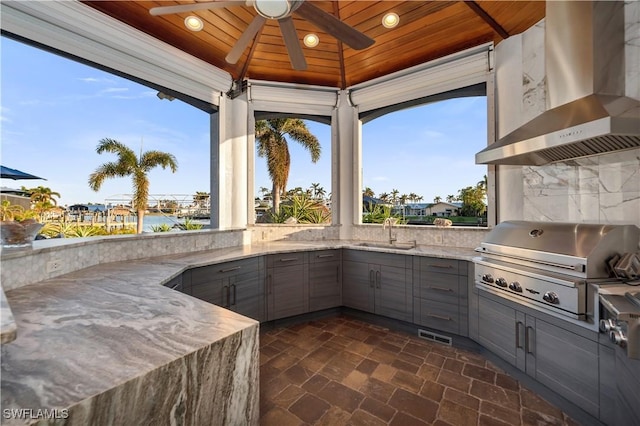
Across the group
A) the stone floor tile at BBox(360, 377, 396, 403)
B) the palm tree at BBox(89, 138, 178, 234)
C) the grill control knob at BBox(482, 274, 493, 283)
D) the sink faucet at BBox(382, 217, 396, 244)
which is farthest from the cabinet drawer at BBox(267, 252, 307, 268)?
the palm tree at BBox(89, 138, 178, 234)

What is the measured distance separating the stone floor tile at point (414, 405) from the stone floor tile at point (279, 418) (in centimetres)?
60

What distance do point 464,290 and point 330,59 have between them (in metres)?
2.78

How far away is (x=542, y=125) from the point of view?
1864mm

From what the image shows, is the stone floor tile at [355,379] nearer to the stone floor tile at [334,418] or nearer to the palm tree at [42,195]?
the stone floor tile at [334,418]

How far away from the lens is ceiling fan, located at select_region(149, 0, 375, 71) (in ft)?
5.57

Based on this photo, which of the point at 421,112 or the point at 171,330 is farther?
the point at 421,112

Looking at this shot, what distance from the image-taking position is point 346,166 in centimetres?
364

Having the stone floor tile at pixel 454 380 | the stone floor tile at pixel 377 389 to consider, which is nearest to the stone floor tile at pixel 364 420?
the stone floor tile at pixel 377 389

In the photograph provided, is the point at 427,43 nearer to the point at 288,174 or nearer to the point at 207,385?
the point at 207,385

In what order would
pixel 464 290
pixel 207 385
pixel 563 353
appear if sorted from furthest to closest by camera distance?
pixel 464 290 → pixel 563 353 → pixel 207 385

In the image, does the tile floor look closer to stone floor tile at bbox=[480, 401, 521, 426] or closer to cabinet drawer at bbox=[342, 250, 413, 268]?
stone floor tile at bbox=[480, 401, 521, 426]

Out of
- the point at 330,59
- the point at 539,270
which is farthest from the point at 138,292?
the point at 330,59

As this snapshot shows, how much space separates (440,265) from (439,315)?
0.46 m

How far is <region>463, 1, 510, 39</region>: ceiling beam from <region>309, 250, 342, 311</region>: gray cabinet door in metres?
2.57
